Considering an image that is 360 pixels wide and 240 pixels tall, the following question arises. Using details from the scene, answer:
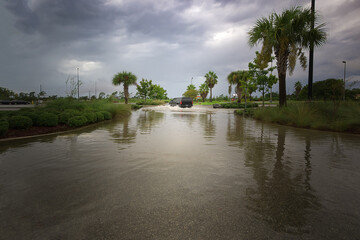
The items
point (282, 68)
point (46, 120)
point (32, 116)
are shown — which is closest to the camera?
point (32, 116)

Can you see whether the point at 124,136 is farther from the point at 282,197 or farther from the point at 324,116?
the point at 324,116

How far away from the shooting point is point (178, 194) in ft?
11.3

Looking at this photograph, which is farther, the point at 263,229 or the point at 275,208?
the point at 275,208

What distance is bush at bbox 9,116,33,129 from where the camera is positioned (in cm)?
868

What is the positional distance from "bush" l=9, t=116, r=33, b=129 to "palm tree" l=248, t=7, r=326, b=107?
17.4 meters

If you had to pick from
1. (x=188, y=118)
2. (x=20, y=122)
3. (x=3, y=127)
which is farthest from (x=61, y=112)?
(x=188, y=118)

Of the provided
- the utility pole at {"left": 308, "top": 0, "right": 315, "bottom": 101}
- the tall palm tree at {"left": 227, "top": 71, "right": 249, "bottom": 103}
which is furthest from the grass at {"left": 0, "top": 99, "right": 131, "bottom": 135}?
the tall palm tree at {"left": 227, "top": 71, "right": 249, "bottom": 103}

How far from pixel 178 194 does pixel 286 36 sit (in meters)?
17.7

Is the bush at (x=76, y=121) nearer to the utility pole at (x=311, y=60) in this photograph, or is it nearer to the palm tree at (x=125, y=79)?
the utility pole at (x=311, y=60)

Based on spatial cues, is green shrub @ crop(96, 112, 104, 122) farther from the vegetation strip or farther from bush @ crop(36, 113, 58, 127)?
the vegetation strip

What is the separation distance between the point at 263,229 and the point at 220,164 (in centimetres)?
260

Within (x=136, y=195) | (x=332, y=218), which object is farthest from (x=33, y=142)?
(x=332, y=218)

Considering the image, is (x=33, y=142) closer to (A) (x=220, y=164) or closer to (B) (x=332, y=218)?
(A) (x=220, y=164)

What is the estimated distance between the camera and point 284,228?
100.0 inches
